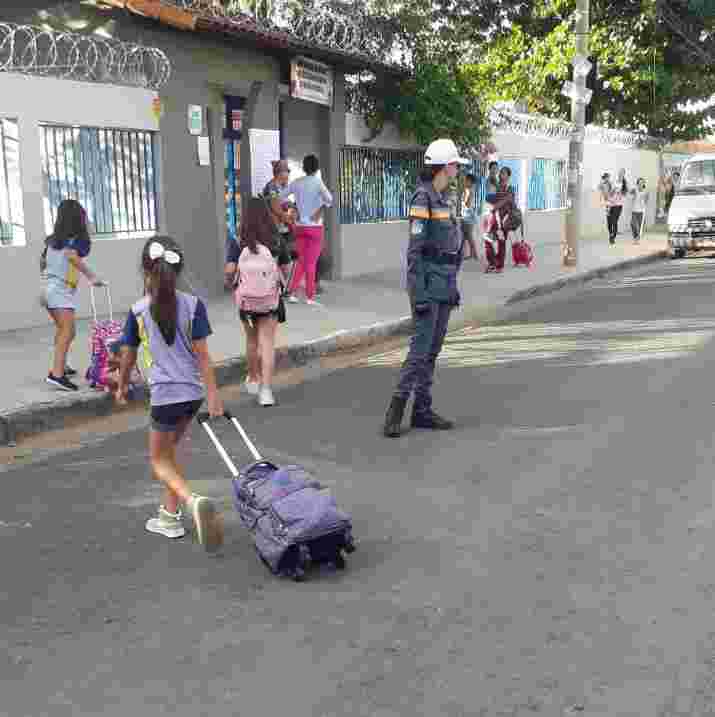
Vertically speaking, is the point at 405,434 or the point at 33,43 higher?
the point at 33,43

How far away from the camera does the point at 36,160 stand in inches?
419

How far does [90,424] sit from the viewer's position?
7.41 meters

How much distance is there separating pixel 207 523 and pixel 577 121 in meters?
15.7

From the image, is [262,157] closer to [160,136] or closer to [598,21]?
[160,136]

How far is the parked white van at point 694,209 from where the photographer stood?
2053 cm

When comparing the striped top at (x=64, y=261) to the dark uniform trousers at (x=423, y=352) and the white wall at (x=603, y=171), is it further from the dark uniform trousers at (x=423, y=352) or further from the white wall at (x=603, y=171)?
the white wall at (x=603, y=171)

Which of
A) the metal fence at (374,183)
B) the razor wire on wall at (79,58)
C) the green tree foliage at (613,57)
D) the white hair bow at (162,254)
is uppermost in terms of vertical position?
the green tree foliage at (613,57)

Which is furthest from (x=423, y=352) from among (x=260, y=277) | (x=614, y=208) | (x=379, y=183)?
(x=614, y=208)

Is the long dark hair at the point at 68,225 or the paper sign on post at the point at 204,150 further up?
the paper sign on post at the point at 204,150

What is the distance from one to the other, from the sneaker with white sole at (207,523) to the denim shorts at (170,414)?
42 cm

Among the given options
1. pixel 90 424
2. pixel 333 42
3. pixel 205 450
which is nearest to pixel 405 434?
pixel 205 450

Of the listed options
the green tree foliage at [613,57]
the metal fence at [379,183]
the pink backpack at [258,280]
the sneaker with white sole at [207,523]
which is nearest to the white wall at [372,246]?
the metal fence at [379,183]

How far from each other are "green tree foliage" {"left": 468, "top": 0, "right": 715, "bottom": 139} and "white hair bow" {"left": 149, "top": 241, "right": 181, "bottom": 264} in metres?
24.5

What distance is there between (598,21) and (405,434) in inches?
990
